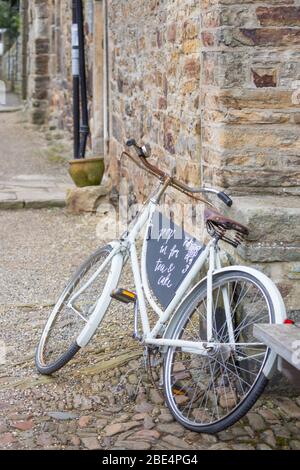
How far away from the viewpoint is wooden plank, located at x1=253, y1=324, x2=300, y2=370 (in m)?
3.01

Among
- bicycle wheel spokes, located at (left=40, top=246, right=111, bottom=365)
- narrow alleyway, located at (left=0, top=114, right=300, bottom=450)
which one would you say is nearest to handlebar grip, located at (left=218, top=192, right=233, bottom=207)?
bicycle wheel spokes, located at (left=40, top=246, right=111, bottom=365)

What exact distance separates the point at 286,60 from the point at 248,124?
1.18 ft

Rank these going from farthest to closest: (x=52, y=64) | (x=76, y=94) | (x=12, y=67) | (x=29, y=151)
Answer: (x=12, y=67), (x=52, y=64), (x=29, y=151), (x=76, y=94)

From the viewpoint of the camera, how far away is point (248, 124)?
13.8 feet

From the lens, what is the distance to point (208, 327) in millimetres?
3566

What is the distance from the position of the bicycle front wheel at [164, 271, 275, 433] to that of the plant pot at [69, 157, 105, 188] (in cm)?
511

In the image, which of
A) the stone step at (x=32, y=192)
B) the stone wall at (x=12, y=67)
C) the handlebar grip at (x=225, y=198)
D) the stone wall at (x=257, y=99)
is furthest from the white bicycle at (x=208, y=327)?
the stone wall at (x=12, y=67)

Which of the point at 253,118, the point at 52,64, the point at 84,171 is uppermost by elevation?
the point at 253,118

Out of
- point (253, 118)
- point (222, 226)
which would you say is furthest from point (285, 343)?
point (253, 118)

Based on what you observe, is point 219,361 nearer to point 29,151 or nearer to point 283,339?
point 283,339

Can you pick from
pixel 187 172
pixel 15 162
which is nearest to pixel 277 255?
pixel 187 172

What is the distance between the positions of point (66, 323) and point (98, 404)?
2.59ft

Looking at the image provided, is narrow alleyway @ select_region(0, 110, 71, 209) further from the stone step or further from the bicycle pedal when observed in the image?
the bicycle pedal

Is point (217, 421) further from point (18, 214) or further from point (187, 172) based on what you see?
point (18, 214)
